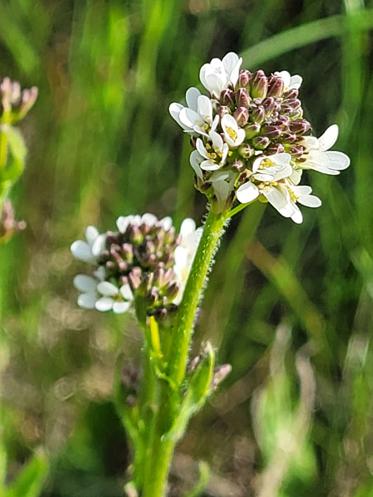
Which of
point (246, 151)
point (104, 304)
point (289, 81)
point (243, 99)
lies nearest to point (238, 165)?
point (246, 151)

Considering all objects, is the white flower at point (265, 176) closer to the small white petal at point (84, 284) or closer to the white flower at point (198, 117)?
the white flower at point (198, 117)

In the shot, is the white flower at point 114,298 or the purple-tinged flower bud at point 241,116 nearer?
the purple-tinged flower bud at point 241,116

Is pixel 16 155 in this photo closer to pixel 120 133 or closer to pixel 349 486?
pixel 120 133

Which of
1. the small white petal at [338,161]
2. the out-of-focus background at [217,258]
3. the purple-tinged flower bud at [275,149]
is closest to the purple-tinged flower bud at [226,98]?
the purple-tinged flower bud at [275,149]

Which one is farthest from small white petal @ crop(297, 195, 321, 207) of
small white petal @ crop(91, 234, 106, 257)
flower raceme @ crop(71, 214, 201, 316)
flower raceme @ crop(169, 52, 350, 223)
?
small white petal @ crop(91, 234, 106, 257)

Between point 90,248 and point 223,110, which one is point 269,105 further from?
point 90,248

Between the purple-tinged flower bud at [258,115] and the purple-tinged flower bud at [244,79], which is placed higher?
the purple-tinged flower bud at [244,79]

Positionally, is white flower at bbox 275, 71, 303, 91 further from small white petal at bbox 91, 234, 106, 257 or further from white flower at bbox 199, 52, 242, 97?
small white petal at bbox 91, 234, 106, 257
